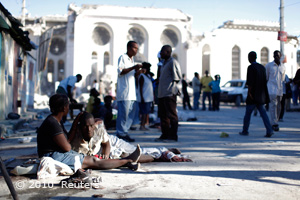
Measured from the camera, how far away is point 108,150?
3844 millimetres

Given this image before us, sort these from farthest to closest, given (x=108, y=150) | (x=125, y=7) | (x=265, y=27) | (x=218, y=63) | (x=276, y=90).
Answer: (x=265, y=27), (x=218, y=63), (x=125, y=7), (x=276, y=90), (x=108, y=150)

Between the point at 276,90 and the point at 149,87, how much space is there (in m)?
2.92

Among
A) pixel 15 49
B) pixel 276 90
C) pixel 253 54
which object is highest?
pixel 15 49

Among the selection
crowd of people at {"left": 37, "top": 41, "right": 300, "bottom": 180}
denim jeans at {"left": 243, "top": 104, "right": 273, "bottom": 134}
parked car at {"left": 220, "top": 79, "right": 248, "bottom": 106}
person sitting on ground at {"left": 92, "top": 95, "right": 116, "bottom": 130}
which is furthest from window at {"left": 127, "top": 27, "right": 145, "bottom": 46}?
denim jeans at {"left": 243, "top": 104, "right": 273, "bottom": 134}

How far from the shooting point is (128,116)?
5734mm

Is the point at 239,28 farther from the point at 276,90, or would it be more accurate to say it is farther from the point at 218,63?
the point at 276,90

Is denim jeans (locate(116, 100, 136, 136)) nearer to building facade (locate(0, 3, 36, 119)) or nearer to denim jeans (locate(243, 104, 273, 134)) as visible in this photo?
denim jeans (locate(243, 104, 273, 134))

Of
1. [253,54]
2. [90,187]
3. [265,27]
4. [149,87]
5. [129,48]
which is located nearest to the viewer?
[90,187]

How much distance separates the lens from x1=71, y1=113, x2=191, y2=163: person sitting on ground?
3633 mm

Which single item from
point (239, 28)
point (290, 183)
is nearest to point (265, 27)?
point (239, 28)

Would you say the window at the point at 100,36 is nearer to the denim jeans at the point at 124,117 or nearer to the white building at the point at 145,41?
the white building at the point at 145,41

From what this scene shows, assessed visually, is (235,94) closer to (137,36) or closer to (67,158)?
(67,158)

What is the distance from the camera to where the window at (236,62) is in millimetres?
36156

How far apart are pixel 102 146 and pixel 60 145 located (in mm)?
625
